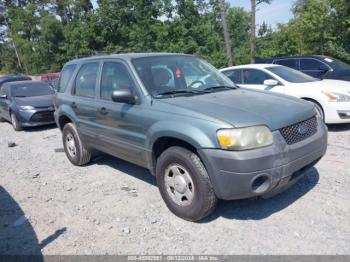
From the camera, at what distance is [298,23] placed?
63.8ft

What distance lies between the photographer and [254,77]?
8.32 meters

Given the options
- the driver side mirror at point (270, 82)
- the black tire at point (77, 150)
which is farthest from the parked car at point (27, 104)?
the driver side mirror at point (270, 82)

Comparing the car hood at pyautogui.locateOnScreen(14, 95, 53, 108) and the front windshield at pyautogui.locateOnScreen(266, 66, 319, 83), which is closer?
the front windshield at pyautogui.locateOnScreen(266, 66, 319, 83)

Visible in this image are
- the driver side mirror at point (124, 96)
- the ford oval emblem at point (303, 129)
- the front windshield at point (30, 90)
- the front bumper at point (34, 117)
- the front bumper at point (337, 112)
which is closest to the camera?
the ford oval emblem at point (303, 129)

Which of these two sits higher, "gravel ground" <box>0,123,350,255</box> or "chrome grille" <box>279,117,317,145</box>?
"chrome grille" <box>279,117,317,145</box>

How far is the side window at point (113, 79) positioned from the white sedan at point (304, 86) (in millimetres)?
3976

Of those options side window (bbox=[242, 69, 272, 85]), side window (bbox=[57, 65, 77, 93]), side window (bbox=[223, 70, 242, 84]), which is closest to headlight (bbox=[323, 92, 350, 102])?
side window (bbox=[242, 69, 272, 85])

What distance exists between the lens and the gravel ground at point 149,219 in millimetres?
3387

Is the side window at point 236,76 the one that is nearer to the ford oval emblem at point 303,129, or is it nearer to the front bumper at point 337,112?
the front bumper at point 337,112

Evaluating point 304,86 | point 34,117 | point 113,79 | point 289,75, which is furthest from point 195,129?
point 34,117

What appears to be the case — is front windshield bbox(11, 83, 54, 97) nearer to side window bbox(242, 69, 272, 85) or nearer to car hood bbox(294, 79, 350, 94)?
side window bbox(242, 69, 272, 85)

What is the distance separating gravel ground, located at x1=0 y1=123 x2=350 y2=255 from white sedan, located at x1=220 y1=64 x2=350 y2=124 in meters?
1.47

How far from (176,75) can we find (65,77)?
8.65ft

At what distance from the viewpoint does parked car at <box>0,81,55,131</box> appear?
32.9 feet
